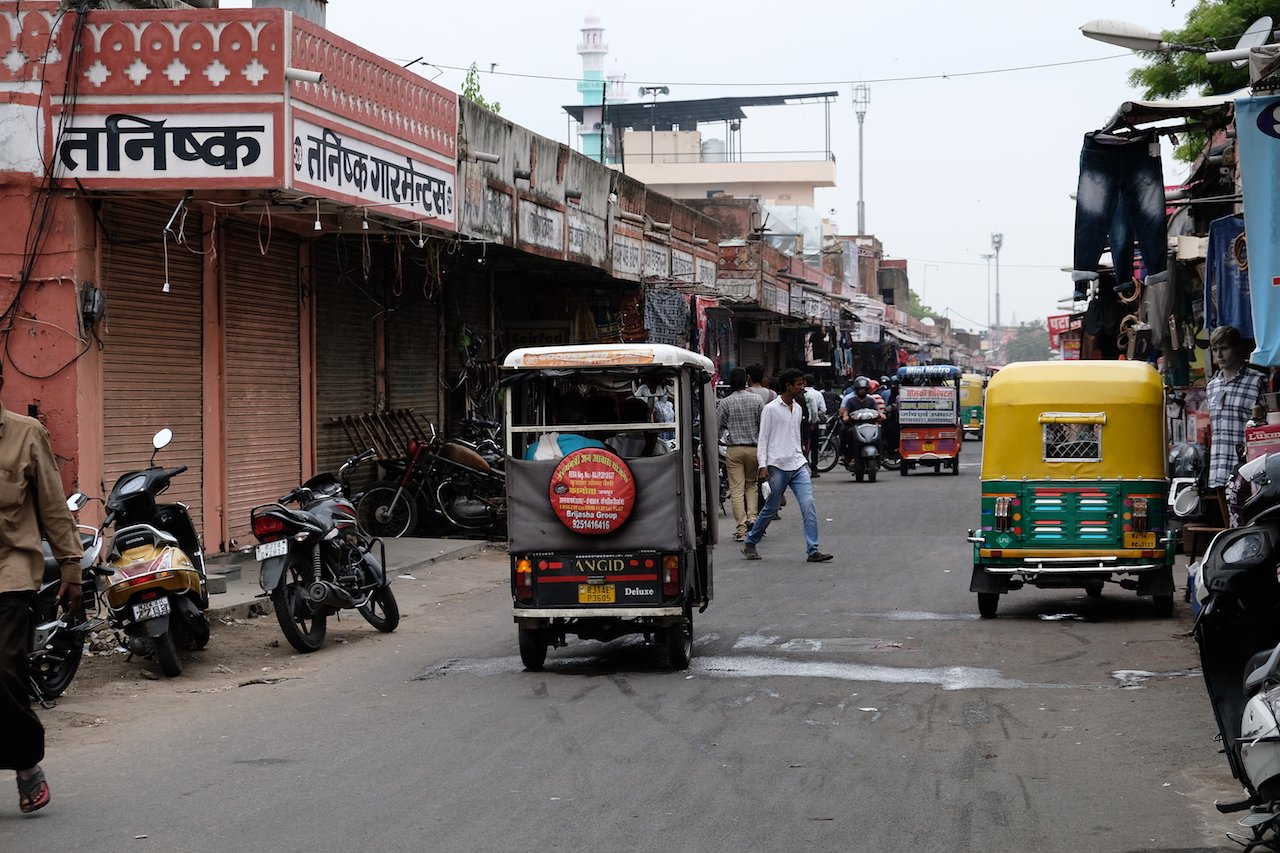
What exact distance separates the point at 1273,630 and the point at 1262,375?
577 cm

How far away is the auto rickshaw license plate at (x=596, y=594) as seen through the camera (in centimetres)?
960

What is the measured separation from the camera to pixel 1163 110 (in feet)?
36.7

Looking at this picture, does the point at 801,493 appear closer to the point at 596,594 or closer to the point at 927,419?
the point at 596,594

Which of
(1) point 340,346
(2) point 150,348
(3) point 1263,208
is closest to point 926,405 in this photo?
(1) point 340,346

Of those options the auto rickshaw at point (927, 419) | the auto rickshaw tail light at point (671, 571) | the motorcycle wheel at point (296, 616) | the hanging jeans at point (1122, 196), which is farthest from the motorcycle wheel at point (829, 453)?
the auto rickshaw tail light at point (671, 571)

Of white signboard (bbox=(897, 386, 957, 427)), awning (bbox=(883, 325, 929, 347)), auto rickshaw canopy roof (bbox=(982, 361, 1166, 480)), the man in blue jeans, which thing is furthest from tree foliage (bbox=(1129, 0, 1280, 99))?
awning (bbox=(883, 325, 929, 347))

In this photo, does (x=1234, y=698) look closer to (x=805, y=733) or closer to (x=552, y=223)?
(x=805, y=733)

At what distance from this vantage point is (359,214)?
1421 centimetres

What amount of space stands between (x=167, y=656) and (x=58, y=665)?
95 cm

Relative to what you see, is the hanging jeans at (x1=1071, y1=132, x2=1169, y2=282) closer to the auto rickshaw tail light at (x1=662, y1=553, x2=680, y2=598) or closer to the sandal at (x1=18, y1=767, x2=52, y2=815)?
the auto rickshaw tail light at (x1=662, y1=553, x2=680, y2=598)

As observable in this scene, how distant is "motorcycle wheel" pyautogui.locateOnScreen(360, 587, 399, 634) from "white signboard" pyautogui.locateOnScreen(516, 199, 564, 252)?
8.59 m

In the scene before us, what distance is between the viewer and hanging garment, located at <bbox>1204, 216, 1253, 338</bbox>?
10680 millimetres

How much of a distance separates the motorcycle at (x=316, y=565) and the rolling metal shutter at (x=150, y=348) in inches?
92.4

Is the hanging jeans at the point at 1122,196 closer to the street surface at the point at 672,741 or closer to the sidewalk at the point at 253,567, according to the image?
the street surface at the point at 672,741
